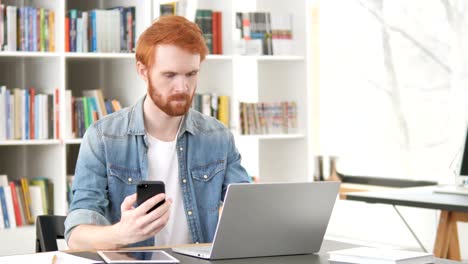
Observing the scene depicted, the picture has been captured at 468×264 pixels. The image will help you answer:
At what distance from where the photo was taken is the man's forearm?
2295 mm

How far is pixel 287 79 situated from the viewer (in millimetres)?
5734

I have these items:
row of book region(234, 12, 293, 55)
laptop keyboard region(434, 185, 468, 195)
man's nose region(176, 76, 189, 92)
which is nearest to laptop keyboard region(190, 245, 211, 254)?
man's nose region(176, 76, 189, 92)

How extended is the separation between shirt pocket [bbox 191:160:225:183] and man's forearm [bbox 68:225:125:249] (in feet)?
1.39

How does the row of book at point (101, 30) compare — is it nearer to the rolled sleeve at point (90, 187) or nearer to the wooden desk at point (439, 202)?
the wooden desk at point (439, 202)

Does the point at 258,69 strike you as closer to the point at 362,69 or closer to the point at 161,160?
the point at 362,69

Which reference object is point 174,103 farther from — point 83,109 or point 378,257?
point 83,109

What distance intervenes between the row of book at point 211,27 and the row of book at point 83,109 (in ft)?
2.42

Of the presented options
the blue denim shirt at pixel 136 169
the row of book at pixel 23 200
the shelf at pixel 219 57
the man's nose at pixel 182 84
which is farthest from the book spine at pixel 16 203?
the man's nose at pixel 182 84

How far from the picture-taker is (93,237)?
2377 millimetres

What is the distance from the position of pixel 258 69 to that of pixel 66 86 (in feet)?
4.34

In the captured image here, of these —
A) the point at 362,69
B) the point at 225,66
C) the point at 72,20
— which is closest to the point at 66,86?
the point at 72,20

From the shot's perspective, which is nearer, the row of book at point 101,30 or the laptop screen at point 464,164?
the laptop screen at point 464,164

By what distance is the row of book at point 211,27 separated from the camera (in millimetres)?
5270

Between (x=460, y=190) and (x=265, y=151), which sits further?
(x=265, y=151)
